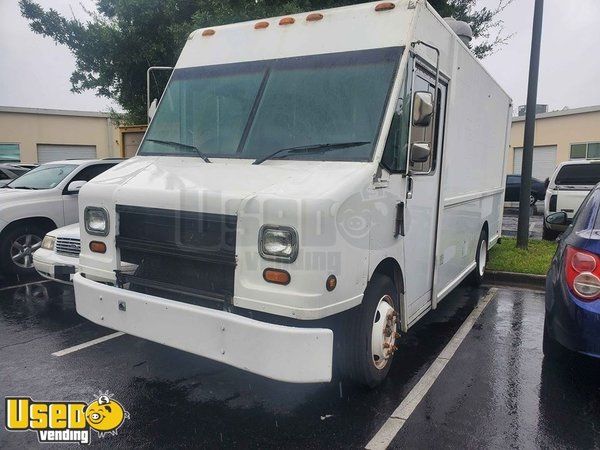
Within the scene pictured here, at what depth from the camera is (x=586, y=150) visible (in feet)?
77.5

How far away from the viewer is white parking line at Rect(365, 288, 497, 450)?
3.07 metres

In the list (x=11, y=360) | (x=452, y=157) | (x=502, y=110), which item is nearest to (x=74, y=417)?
(x=11, y=360)

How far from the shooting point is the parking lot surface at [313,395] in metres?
3.09

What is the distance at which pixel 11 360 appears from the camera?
4266 mm

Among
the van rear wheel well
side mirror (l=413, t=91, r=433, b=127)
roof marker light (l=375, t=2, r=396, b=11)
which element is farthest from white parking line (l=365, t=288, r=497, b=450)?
roof marker light (l=375, t=2, r=396, b=11)

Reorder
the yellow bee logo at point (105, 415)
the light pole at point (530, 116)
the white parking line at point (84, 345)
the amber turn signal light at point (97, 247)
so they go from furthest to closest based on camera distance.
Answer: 1. the light pole at point (530, 116)
2. the white parking line at point (84, 345)
3. the amber turn signal light at point (97, 247)
4. the yellow bee logo at point (105, 415)

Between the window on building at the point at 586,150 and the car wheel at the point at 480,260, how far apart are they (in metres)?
19.7

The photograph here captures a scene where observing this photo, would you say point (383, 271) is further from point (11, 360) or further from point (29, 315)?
point (29, 315)

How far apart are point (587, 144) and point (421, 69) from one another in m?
24.0

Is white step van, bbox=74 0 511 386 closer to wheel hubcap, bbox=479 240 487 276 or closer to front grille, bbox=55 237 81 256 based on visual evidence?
front grille, bbox=55 237 81 256

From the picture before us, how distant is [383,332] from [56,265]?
13.3ft

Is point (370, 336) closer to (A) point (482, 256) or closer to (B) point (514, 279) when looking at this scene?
(A) point (482, 256)

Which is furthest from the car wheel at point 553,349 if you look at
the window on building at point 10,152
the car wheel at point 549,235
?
the window on building at point 10,152

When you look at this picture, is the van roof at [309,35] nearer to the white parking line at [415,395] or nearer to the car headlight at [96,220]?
the car headlight at [96,220]
